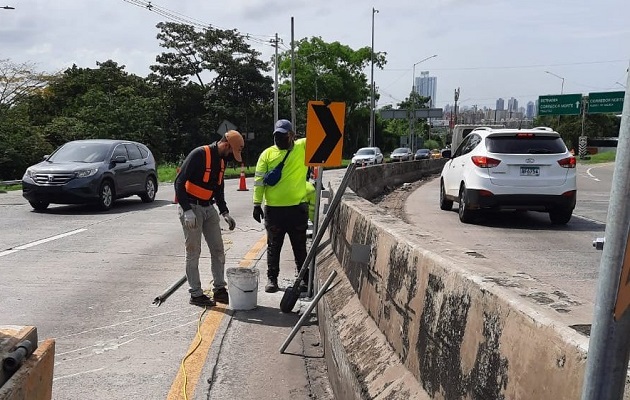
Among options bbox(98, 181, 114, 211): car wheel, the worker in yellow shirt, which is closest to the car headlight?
bbox(98, 181, 114, 211): car wheel

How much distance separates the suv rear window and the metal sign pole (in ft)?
35.5

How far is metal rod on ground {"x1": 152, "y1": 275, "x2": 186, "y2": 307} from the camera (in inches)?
268

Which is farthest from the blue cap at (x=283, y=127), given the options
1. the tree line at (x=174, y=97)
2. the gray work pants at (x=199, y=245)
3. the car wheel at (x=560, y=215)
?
the tree line at (x=174, y=97)

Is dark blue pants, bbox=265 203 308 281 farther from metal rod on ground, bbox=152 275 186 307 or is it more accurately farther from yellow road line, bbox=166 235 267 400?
metal rod on ground, bbox=152 275 186 307

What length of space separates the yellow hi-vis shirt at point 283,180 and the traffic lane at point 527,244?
6.07ft

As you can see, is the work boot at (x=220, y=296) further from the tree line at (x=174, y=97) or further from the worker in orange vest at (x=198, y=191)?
the tree line at (x=174, y=97)

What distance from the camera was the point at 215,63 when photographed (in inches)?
2313

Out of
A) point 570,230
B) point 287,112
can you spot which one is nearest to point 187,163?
point 570,230

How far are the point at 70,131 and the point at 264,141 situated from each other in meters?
22.1

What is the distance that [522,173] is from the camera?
37.9 feet

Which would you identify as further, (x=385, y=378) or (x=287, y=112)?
(x=287, y=112)

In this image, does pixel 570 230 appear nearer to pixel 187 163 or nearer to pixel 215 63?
pixel 187 163

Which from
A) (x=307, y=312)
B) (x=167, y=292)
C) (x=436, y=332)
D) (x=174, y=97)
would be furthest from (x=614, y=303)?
(x=174, y=97)

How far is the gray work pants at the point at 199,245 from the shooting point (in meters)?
6.71
